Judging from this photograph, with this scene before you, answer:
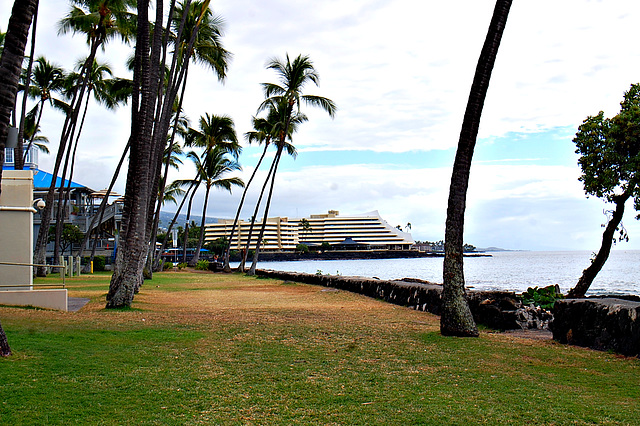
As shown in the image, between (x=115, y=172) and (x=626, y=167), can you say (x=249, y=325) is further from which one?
(x=115, y=172)

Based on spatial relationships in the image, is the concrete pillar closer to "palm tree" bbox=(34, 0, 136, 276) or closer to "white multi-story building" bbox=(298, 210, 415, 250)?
"palm tree" bbox=(34, 0, 136, 276)

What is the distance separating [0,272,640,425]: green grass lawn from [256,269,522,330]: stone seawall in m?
1.51

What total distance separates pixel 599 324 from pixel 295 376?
13.4 feet

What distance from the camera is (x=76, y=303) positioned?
42.5 feet

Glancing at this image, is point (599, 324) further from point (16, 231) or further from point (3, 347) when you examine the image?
point (16, 231)

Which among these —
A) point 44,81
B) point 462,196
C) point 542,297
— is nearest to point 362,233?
point 44,81

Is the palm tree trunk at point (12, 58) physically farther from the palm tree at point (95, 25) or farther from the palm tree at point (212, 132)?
the palm tree at point (212, 132)

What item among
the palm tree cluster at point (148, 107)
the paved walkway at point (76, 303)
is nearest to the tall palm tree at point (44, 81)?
the palm tree cluster at point (148, 107)

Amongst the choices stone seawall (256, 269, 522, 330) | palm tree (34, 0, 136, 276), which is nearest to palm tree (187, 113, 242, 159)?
palm tree (34, 0, 136, 276)

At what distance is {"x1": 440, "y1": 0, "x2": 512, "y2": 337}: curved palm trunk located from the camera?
8211 mm

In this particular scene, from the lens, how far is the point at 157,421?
169 inches

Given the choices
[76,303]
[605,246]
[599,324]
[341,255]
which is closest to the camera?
[599,324]

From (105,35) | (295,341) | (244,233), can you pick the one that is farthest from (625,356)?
(244,233)

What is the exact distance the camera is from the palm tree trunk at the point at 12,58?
6.04m
